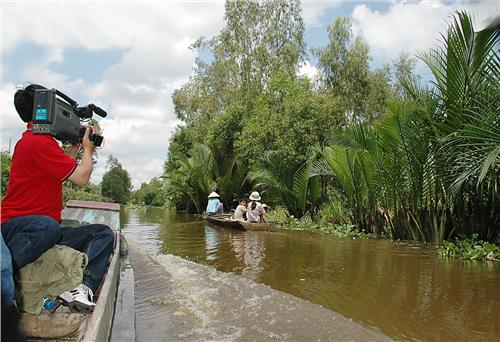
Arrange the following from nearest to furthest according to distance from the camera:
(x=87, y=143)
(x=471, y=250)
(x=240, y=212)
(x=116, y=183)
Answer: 1. (x=87, y=143)
2. (x=471, y=250)
3. (x=240, y=212)
4. (x=116, y=183)

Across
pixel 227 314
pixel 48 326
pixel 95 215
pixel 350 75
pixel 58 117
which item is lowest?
pixel 227 314

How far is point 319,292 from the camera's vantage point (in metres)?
5.71

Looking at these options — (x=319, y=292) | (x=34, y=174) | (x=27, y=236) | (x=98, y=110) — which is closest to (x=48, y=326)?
(x=27, y=236)

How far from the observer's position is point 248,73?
Answer: 2562 centimetres

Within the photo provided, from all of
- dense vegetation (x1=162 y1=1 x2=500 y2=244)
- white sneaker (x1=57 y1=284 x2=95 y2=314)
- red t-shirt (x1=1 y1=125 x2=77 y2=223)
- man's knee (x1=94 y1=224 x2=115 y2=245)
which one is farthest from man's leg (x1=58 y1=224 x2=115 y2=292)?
dense vegetation (x1=162 y1=1 x2=500 y2=244)

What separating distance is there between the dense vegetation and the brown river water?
1.44 m

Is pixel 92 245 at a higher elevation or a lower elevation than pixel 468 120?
lower

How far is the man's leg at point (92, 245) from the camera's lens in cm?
325

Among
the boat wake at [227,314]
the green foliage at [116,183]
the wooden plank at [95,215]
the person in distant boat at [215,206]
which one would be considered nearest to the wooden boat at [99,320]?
the boat wake at [227,314]

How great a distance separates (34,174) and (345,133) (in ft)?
31.0

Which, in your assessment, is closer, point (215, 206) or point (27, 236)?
point (27, 236)

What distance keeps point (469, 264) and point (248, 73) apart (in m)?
19.9

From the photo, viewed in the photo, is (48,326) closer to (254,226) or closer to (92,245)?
(92,245)

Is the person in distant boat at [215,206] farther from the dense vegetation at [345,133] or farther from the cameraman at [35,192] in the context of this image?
the cameraman at [35,192]
